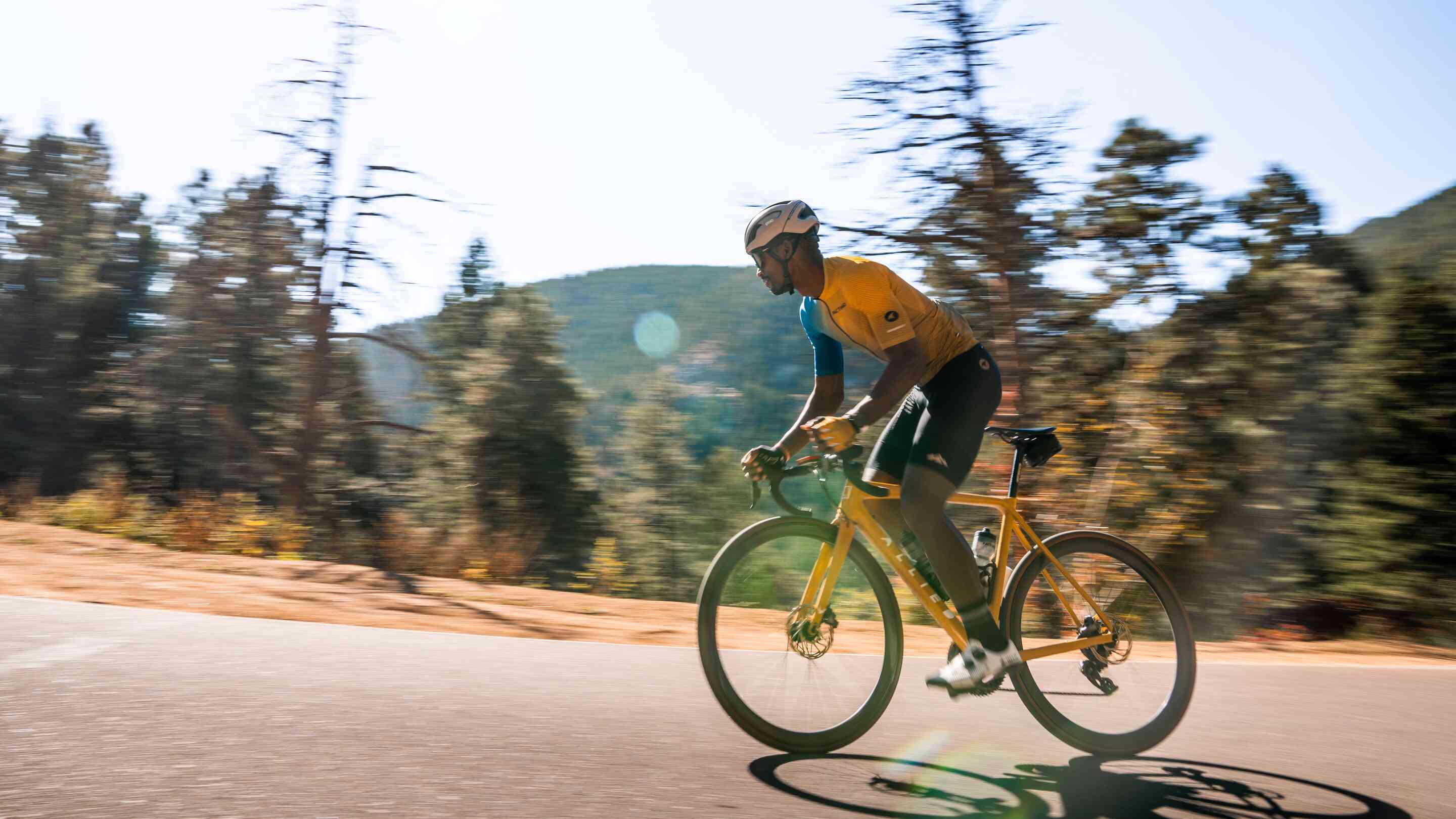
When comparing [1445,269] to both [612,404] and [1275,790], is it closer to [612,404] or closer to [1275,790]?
[1275,790]

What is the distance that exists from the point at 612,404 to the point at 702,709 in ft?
141

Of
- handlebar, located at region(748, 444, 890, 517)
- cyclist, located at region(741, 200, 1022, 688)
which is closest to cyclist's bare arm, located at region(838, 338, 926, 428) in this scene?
cyclist, located at region(741, 200, 1022, 688)

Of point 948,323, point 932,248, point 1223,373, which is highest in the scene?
point 932,248

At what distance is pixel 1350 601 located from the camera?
13047 mm

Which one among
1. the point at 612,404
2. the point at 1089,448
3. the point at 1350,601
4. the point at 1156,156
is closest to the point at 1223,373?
the point at 1089,448

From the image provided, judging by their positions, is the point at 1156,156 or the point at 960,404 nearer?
the point at 960,404

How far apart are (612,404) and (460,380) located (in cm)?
2558

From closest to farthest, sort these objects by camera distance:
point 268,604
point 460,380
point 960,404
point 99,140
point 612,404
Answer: point 960,404, point 268,604, point 460,380, point 99,140, point 612,404

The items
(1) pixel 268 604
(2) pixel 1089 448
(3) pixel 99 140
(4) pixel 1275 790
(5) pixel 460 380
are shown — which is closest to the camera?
(4) pixel 1275 790

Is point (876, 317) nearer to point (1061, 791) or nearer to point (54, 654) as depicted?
point (1061, 791)

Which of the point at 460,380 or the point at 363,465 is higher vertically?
the point at 460,380

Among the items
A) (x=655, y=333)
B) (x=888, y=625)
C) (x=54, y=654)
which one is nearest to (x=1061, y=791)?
(x=888, y=625)

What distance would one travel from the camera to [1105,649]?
12.8ft

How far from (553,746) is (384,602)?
4.23m
